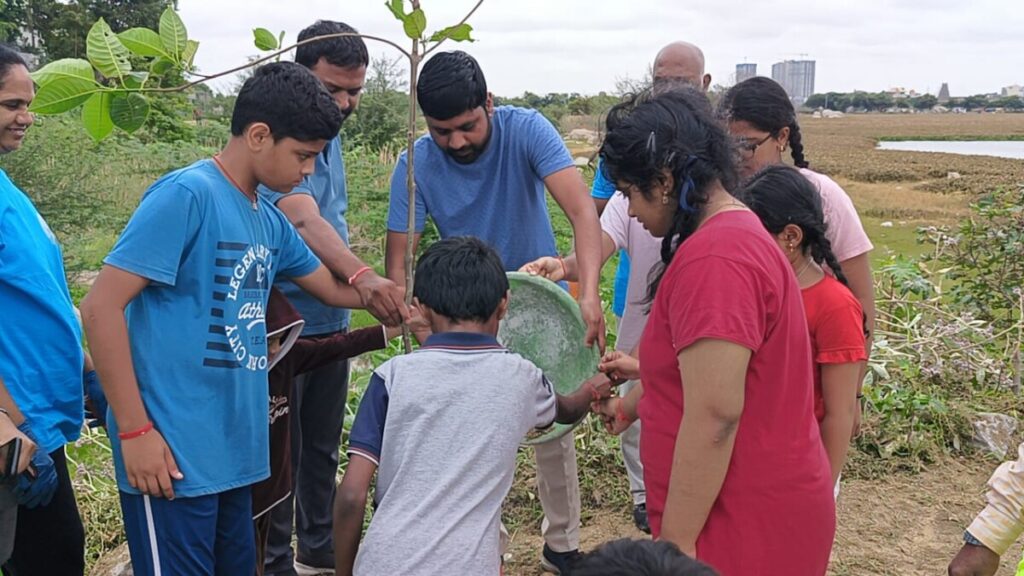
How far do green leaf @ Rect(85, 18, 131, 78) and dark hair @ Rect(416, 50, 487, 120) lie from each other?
845mm

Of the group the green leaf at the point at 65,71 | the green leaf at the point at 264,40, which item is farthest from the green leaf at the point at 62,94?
the green leaf at the point at 264,40

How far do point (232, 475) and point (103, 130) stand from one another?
0.88 m

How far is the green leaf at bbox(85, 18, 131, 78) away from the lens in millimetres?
1998

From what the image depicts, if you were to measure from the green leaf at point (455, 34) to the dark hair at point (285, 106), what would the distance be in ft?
1.02

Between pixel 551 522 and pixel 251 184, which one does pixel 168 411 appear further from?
pixel 551 522

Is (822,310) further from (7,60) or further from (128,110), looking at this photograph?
(7,60)

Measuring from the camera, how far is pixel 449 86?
→ 263 centimetres

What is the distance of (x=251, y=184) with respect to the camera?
2.18 metres

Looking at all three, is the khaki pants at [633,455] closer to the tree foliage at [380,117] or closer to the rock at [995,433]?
the rock at [995,433]

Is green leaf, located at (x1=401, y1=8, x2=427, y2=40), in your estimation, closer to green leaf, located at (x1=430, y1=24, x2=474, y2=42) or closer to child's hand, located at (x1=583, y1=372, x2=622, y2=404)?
green leaf, located at (x1=430, y1=24, x2=474, y2=42)

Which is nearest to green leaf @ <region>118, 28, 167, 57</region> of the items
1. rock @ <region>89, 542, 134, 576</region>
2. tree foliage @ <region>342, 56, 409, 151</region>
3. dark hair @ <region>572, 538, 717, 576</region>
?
dark hair @ <region>572, 538, 717, 576</region>

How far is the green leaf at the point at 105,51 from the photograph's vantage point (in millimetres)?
1998

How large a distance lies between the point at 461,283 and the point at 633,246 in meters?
1.38

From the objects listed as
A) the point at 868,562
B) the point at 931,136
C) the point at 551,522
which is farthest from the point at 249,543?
the point at 931,136
